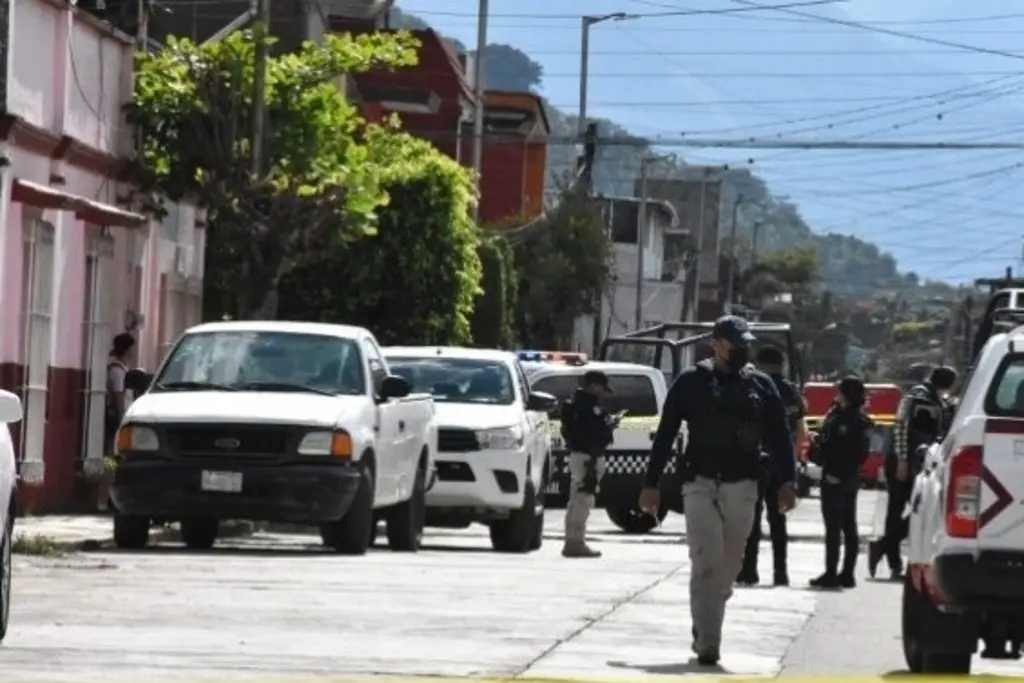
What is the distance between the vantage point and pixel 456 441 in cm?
2945

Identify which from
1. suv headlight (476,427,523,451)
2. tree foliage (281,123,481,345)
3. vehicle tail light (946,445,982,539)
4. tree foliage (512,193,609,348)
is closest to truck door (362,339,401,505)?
suv headlight (476,427,523,451)

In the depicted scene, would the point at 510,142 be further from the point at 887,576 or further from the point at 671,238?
the point at 887,576

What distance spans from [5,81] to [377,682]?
15645 millimetres

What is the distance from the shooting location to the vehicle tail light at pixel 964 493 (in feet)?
48.3

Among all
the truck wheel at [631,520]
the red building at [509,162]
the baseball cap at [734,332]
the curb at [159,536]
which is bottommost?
the truck wheel at [631,520]

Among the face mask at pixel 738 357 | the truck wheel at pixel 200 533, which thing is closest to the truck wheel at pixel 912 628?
the face mask at pixel 738 357

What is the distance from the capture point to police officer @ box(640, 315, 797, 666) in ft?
55.9

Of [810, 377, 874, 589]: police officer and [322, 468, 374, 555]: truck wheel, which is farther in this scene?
[810, 377, 874, 589]: police officer

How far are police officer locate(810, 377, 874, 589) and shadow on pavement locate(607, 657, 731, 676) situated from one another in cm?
934

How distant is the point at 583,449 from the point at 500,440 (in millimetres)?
1123

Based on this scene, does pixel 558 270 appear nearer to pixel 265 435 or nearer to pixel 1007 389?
pixel 265 435

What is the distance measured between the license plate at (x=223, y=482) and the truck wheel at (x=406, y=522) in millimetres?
2905

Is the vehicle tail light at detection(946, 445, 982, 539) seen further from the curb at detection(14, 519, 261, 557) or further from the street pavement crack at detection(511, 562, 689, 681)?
the curb at detection(14, 519, 261, 557)

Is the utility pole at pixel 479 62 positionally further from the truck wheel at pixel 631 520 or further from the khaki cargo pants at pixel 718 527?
the khaki cargo pants at pixel 718 527
